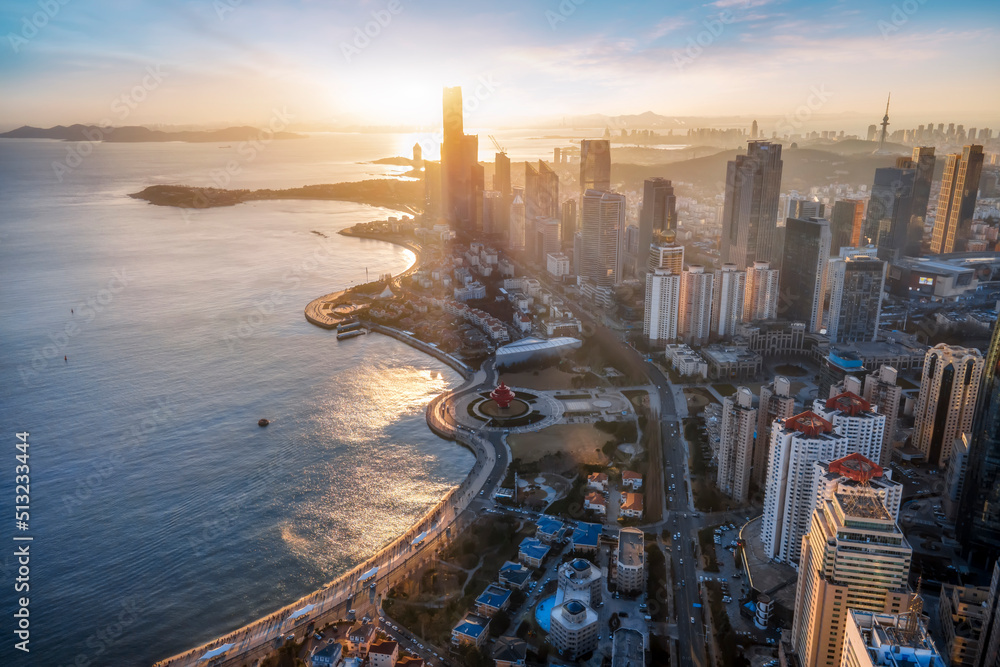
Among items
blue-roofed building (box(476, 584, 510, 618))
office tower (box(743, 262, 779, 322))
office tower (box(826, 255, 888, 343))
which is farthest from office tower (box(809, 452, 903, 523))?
office tower (box(743, 262, 779, 322))

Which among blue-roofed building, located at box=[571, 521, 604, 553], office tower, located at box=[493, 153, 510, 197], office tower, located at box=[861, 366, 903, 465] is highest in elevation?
office tower, located at box=[493, 153, 510, 197]

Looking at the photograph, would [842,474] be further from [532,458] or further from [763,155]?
[763,155]

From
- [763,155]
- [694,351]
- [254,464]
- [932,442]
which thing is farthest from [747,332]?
[254,464]

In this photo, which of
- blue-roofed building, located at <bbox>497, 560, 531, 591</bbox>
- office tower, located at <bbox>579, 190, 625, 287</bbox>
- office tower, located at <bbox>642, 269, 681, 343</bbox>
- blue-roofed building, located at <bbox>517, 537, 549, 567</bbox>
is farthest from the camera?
office tower, located at <bbox>579, 190, 625, 287</bbox>

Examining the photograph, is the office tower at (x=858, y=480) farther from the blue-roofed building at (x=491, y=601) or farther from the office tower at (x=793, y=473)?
the blue-roofed building at (x=491, y=601)

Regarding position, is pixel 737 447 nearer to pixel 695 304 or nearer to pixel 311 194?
pixel 695 304

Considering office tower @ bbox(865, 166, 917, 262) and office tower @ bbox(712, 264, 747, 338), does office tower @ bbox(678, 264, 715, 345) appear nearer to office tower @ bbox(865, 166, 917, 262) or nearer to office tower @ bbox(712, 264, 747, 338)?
office tower @ bbox(712, 264, 747, 338)

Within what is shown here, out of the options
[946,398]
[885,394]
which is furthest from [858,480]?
[946,398]

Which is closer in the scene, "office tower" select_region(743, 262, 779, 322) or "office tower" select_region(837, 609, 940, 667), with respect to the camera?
"office tower" select_region(837, 609, 940, 667)
